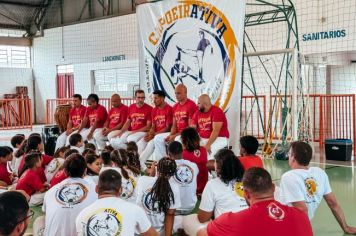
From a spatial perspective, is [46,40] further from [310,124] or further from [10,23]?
[310,124]

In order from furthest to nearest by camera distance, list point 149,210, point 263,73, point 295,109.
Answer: point 263,73, point 295,109, point 149,210

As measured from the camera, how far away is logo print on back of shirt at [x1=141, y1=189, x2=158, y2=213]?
13.5 feet

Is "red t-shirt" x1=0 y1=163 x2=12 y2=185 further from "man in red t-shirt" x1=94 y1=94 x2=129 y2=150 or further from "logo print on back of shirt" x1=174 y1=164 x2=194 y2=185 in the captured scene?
"logo print on back of shirt" x1=174 y1=164 x2=194 y2=185

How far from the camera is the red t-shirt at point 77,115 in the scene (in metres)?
9.86

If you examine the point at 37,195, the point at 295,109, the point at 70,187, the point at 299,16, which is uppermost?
the point at 299,16

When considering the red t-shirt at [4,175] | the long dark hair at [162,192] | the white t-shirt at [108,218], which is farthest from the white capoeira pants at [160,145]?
the white t-shirt at [108,218]

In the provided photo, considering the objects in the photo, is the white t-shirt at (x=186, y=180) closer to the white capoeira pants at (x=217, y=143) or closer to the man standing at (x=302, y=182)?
the man standing at (x=302, y=182)

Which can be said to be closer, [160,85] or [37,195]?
[37,195]

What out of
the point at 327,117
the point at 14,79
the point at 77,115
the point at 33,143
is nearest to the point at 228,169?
the point at 33,143

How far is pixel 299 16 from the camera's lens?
12688 mm

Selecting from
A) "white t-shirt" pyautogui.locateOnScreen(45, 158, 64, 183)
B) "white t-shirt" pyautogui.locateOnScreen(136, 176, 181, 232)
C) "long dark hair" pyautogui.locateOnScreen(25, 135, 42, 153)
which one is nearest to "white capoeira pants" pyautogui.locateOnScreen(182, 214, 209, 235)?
"white t-shirt" pyautogui.locateOnScreen(136, 176, 181, 232)

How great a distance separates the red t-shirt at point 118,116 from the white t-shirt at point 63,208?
17.3 feet

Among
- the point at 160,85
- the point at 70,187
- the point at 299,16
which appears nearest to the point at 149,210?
the point at 70,187

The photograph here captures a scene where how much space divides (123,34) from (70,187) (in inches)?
622
